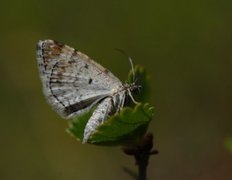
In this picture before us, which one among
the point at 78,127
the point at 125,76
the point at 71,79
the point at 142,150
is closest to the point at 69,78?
the point at 71,79

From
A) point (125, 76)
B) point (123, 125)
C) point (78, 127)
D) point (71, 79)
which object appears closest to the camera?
point (123, 125)

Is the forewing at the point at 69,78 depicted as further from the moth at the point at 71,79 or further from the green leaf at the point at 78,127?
the green leaf at the point at 78,127

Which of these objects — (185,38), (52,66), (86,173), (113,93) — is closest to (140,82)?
(113,93)

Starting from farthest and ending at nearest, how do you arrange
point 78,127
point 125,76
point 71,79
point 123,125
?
point 125,76
point 71,79
point 78,127
point 123,125

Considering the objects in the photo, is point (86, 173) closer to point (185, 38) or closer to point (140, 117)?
point (185, 38)

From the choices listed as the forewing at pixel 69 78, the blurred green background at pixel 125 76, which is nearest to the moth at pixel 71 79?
the forewing at pixel 69 78

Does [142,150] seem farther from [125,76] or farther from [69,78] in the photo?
→ [125,76]

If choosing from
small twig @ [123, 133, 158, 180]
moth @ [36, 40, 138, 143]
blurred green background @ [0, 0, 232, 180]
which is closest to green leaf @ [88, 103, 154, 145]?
small twig @ [123, 133, 158, 180]
